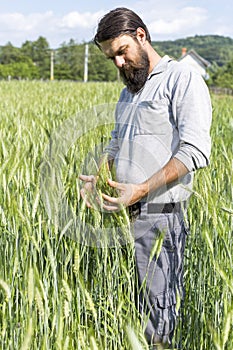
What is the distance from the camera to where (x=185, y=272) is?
63.9 inches

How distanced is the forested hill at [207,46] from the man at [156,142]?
3251 inches

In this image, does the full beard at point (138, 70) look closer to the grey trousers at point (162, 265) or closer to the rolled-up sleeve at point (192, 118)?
the rolled-up sleeve at point (192, 118)

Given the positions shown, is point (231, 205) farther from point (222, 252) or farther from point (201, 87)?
point (201, 87)

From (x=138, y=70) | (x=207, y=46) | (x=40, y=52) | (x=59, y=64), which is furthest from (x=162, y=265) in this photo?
(x=207, y=46)

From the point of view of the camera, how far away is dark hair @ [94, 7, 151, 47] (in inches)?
57.5

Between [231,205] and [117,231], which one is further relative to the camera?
[231,205]

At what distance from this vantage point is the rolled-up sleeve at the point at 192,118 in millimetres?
1346

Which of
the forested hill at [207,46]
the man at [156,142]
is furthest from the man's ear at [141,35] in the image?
the forested hill at [207,46]

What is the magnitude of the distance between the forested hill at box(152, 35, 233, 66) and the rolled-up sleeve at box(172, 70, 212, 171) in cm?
8268

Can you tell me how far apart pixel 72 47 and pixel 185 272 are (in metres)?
48.6

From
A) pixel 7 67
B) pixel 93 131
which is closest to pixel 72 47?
pixel 7 67

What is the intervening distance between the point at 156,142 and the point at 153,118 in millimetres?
64

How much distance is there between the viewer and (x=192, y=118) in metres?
1.35

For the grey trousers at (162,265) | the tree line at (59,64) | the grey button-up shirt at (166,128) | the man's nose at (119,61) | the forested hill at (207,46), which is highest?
the forested hill at (207,46)
